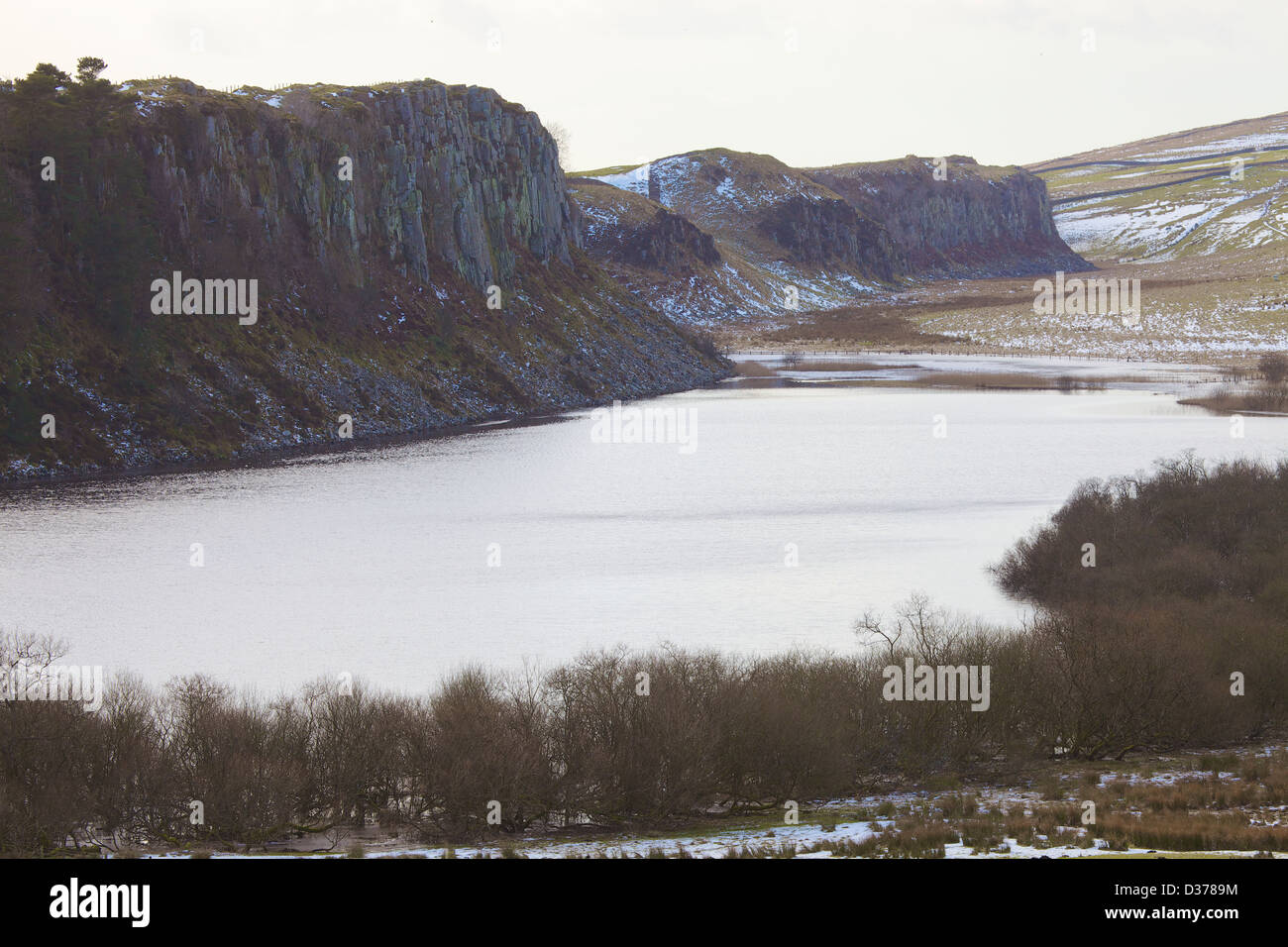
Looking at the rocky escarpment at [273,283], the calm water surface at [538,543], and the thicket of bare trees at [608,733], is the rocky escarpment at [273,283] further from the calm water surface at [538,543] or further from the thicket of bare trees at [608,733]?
the thicket of bare trees at [608,733]

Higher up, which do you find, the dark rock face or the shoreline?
the dark rock face

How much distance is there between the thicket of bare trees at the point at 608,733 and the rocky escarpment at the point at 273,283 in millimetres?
58299

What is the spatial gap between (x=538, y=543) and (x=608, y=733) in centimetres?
3066

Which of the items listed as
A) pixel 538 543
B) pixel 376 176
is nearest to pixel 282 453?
pixel 538 543

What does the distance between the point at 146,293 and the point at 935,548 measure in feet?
238

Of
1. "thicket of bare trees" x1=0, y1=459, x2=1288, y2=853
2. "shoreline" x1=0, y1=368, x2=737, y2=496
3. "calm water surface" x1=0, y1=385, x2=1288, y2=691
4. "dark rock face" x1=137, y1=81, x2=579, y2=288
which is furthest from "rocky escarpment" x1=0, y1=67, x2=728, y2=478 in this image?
"thicket of bare trees" x1=0, y1=459, x2=1288, y2=853

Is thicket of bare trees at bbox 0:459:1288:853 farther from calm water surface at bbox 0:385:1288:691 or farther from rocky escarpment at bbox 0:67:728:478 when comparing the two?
rocky escarpment at bbox 0:67:728:478

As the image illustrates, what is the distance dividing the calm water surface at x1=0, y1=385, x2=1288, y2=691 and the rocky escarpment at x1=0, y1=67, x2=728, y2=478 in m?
12.0

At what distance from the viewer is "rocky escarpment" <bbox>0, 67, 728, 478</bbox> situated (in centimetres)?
9381

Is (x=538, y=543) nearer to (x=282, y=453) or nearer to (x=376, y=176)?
(x=282, y=453)

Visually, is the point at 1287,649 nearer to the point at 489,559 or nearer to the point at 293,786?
the point at 293,786

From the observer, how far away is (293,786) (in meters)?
28.5

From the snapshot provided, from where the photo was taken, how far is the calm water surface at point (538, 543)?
4484 centimetres
